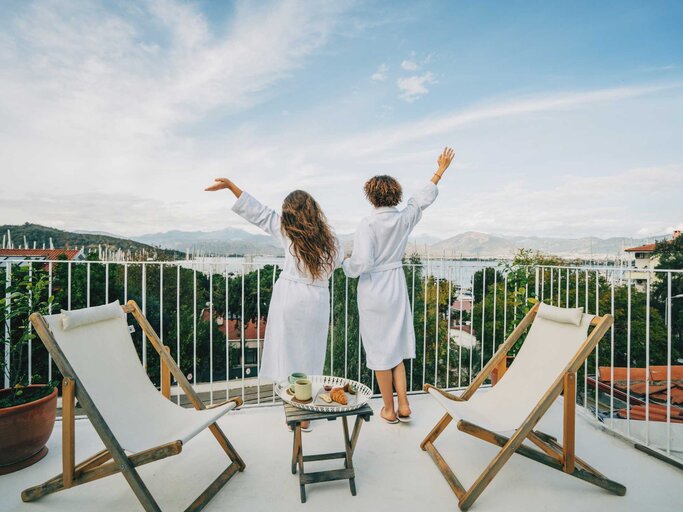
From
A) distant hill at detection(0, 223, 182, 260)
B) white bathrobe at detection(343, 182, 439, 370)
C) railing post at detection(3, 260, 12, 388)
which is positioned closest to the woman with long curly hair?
white bathrobe at detection(343, 182, 439, 370)

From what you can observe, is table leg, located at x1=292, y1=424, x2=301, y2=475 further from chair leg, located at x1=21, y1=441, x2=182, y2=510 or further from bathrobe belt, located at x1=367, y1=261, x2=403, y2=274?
bathrobe belt, located at x1=367, y1=261, x2=403, y2=274

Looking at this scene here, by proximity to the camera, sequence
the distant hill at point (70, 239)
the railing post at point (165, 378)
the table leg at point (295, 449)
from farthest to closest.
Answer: the distant hill at point (70, 239) < the railing post at point (165, 378) < the table leg at point (295, 449)

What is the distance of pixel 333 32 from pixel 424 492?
23.9ft

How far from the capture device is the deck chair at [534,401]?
186cm

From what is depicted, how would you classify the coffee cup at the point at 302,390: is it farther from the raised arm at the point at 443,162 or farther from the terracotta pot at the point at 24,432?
the raised arm at the point at 443,162

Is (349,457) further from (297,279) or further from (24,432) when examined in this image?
(24,432)

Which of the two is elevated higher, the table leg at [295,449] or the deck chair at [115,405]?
the deck chair at [115,405]

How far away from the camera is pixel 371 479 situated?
2.17 metres

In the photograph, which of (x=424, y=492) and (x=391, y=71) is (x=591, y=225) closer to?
(x=391, y=71)

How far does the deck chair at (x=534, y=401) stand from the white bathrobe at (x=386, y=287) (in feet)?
1.94

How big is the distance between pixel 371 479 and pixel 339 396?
2.10 ft

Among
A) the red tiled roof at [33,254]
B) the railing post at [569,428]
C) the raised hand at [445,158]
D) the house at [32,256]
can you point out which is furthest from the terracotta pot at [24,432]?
the raised hand at [445,158]

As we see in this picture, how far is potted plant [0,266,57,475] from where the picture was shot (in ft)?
7.22

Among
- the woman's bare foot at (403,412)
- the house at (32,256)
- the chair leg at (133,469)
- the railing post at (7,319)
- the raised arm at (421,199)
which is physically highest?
the raised arm at (421,199)
